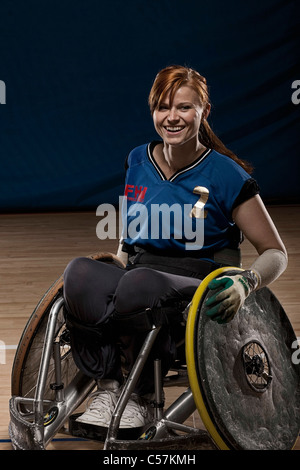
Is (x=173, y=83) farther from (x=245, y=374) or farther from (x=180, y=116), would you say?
(x=245, y=374)

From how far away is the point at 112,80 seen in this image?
7.29 m

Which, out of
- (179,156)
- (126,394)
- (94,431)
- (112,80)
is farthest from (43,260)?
(126,394)

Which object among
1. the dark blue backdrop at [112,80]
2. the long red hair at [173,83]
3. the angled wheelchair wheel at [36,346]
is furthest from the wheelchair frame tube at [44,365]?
the dark blue backdrop at [112,80]

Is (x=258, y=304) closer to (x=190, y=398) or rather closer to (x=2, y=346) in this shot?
(x=190, y=398)

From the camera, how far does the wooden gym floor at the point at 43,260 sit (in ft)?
12.7

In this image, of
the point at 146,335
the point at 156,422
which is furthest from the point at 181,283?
the point at 156,422

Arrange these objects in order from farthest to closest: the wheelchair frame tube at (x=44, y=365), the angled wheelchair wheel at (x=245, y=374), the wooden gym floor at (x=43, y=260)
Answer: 1. the wooden gym floor at (x=43, y=260)
2. the wheelchair frame tube at (x=44, y=365)
3. the angled wheelchair wheel at (x=245, y=374)

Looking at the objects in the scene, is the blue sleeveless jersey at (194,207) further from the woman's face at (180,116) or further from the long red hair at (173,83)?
the long red hair at (173,83)

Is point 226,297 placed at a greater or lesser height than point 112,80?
lesser

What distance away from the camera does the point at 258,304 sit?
284 centimetres

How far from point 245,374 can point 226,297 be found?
0.27 metres

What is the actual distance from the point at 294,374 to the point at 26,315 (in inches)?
76.5

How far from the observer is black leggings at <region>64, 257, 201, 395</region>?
8.75ft

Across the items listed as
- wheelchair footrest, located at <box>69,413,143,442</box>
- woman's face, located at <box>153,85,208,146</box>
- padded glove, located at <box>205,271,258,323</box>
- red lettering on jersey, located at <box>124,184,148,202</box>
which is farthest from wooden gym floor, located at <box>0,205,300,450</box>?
woman's face, located at <box>153,85,208,146</box>
